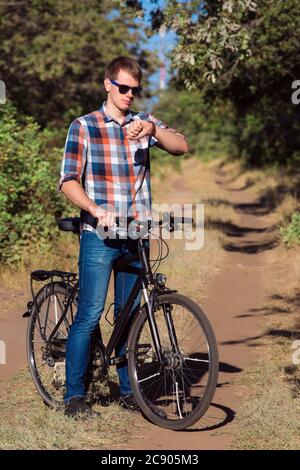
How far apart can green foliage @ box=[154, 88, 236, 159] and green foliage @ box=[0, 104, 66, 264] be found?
95.2 feet

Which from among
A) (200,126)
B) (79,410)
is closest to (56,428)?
(79,410)

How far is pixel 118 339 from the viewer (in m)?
4.95

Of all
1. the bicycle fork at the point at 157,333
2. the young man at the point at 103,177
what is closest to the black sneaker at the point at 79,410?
the young man at the point at 103,177

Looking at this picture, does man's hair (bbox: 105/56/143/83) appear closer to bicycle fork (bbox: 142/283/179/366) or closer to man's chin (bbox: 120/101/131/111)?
man's chin (bbox: 120/101/131/111)

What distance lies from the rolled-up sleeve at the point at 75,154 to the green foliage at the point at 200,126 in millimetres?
35193

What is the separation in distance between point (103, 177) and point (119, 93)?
0.50m

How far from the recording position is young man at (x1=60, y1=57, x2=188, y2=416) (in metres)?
4.66

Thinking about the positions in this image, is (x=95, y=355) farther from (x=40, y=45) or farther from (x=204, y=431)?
(x=40, y=45)

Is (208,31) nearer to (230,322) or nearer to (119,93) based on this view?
(230,322)

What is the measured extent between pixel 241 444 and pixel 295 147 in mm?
24765

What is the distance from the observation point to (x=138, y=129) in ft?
14.0
